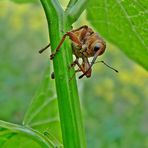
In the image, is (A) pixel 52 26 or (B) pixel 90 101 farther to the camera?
(B) pixel 90 101

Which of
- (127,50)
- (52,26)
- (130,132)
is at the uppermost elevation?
(52,26)

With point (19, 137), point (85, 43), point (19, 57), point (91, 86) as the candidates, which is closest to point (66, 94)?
point (85, 43)

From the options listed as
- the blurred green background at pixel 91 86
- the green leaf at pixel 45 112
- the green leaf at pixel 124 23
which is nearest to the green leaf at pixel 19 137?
the green leaf at pixel 45 112

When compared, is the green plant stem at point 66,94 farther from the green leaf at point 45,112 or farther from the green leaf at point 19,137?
the green leaf at point 45,112

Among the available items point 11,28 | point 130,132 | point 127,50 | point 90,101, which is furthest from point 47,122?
point 11,28

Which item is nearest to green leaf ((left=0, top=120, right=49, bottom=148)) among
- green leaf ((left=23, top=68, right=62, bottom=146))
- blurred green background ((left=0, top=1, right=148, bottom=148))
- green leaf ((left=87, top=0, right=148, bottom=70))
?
green leaf ((left=23, top=68, right=62, bottom=146))

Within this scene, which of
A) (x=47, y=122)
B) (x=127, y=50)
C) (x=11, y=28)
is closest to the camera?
(x=127, y=50)

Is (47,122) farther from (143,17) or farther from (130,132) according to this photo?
(130,132)
